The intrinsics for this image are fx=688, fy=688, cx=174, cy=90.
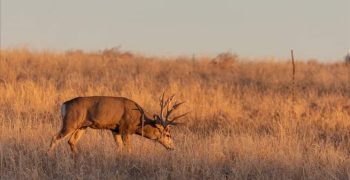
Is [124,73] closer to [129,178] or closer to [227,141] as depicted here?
[227,141]

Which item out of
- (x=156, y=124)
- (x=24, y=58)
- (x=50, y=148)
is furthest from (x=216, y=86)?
(x=50, y=148)

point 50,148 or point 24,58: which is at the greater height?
point 24,58

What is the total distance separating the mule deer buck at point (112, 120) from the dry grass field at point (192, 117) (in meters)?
0.22

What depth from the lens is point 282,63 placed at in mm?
29656

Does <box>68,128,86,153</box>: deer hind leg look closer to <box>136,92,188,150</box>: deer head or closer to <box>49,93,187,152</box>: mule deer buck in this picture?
<box>49,93,187,152</box>: mule deer buck

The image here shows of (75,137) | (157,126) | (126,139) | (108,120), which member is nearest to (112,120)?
(108,120)

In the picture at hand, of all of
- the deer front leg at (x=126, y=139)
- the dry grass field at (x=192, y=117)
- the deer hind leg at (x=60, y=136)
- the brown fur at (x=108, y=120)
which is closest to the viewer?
the dry grass field at (x=192, y=117)

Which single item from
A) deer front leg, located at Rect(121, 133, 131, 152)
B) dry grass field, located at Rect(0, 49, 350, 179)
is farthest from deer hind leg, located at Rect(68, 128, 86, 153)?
deer front leg, located at Rect(121, 133, 131, 152)

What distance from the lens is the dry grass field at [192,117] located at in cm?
945

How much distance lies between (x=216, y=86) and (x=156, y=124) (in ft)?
32.8

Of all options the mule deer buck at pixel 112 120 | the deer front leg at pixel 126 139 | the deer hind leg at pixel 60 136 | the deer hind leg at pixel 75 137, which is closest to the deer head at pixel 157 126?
the mule deer buck at pixel 112 120

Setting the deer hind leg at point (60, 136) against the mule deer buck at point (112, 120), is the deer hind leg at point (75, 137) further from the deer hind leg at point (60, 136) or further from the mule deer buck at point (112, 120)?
the deer hind leg at point (60, 136)

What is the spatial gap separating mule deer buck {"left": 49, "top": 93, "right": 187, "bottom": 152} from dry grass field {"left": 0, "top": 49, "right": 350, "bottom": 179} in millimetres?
222

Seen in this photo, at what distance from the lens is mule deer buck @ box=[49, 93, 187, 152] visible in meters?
11.2
